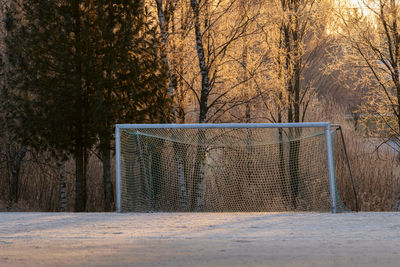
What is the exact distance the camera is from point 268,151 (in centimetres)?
1239

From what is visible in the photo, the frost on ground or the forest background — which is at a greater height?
the forest background

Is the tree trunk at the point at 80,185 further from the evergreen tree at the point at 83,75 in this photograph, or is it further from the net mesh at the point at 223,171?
the net mesh at the point at 223,171

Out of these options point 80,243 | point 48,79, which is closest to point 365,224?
point 80,243

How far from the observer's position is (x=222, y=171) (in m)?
12.2

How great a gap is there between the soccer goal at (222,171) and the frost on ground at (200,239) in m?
1.49

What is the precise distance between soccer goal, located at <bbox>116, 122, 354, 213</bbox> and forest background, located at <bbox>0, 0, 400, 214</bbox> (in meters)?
1.18

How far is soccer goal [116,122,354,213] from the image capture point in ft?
34.9

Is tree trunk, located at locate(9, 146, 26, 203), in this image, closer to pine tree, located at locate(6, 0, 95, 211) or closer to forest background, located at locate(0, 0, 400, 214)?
forest background, located at locate(0, 0, 400, 214)

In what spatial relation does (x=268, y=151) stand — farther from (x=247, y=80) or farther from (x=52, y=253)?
(x=52, y=253)

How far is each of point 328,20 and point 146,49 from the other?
5201 millimetres

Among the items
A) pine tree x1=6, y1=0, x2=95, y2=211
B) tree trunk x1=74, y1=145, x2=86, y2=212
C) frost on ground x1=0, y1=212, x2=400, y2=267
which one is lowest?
frost on ground x1=0, y1=212, x2=400, y2=267

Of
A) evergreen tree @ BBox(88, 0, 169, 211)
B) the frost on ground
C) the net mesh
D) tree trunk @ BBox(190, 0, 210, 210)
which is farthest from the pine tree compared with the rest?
the frost on ground

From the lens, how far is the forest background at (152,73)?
12203mm

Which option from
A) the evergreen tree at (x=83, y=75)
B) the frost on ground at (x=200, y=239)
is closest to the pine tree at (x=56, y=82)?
the evergreen tree at (x=83, y=75)
